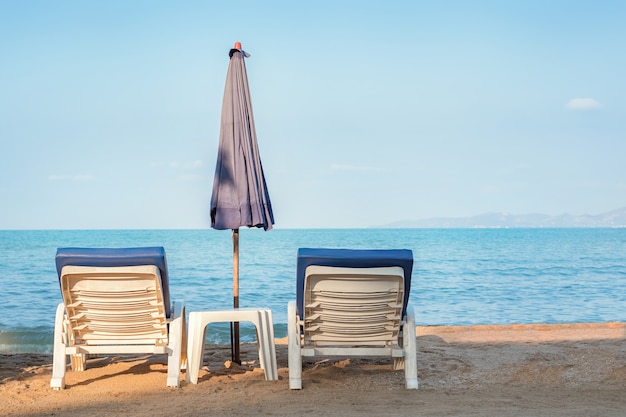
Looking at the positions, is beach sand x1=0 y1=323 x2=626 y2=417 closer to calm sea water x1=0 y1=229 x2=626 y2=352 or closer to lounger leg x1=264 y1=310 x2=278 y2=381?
lounger leg x1=264 y1=310 x2=278 y2=381

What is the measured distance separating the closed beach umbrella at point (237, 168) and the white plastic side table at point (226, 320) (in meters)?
0.41

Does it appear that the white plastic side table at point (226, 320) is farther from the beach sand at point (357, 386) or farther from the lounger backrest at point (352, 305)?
the lounger backrest at point (352, 305)

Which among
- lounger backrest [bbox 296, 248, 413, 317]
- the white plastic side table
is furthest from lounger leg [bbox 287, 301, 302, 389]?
lounger backrest [bbox 296, 248, 413, 317]

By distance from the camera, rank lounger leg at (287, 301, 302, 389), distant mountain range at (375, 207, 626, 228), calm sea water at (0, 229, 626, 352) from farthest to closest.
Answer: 1. distant mountain range at (375, 207, 626, 228)
2. calm sea water at (0, 229, 626, 352)
3. lounger leg at (287, 301, 302, 389)

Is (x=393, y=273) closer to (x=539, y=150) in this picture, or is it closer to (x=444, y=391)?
(x=444, y=391)

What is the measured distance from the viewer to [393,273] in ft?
14.2

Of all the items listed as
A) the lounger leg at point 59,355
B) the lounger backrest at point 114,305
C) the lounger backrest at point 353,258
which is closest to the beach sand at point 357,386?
the lounger leg at point 59,355

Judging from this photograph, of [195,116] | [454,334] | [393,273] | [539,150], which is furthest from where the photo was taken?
[539,150]

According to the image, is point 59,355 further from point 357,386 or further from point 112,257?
point 357,386

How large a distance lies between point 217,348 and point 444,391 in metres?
2.63

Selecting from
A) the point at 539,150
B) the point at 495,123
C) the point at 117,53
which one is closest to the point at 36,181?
the point at 117,53

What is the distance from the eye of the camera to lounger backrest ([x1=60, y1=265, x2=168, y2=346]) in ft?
14.4

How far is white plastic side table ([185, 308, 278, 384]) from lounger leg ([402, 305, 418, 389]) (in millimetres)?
847

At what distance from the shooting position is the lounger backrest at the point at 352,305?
14.4 ft
